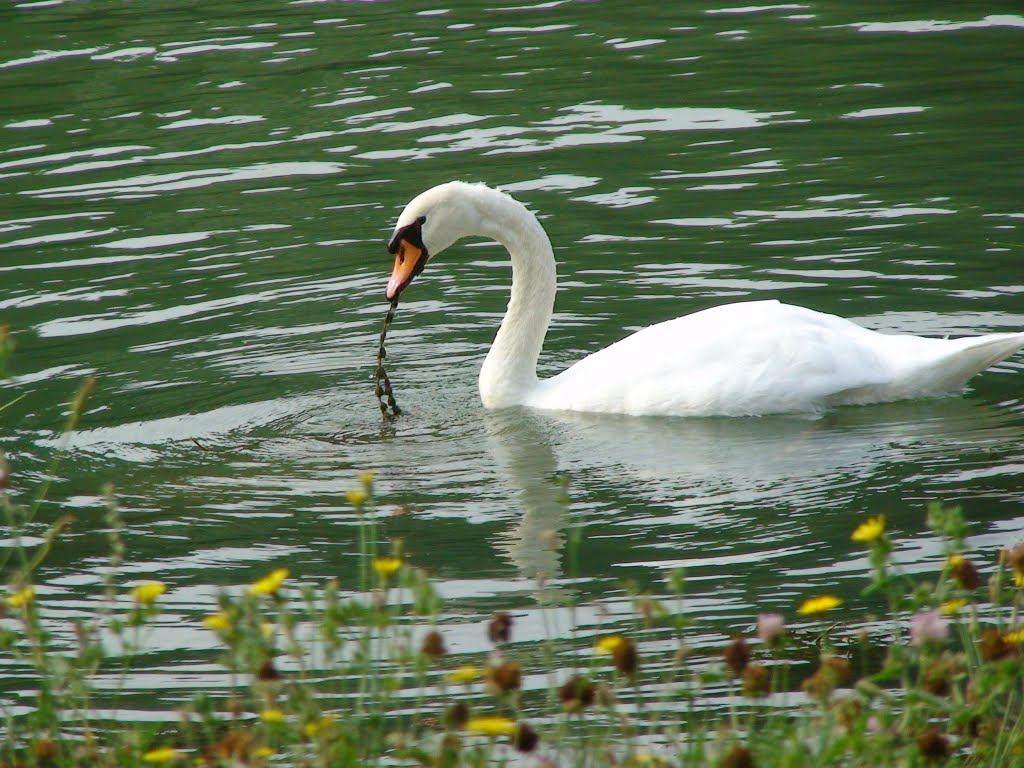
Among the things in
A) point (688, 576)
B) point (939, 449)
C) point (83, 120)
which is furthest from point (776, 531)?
point (83, 120)

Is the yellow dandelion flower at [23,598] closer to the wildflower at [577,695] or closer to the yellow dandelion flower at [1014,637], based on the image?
the wildflower at [577,695]

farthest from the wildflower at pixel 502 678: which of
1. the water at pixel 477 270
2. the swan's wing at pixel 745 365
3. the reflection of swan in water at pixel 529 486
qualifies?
the swan's wing at pixel 745 365

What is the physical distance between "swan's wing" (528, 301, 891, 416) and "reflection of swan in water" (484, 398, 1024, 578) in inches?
4.2

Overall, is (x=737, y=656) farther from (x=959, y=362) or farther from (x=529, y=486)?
(x=959, y=362)

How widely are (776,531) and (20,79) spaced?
10691 millimetres

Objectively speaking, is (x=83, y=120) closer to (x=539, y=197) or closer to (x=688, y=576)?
(x=539, y=197)

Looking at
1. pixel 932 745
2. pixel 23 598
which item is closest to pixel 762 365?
pixel 932 745

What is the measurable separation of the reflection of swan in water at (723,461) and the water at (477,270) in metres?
0.02

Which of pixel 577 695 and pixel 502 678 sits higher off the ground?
pixel 502 678

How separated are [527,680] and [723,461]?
2.17 metres

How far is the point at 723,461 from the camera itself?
6941 millimetres

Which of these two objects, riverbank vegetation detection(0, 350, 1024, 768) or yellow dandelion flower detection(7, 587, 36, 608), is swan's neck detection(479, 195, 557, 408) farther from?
yellow dandelion flower detection(7, 587, 36, 608)

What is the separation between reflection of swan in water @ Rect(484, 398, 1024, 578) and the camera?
634 cm

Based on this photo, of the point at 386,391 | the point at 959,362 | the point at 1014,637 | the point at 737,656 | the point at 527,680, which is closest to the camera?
the point at 737,656
